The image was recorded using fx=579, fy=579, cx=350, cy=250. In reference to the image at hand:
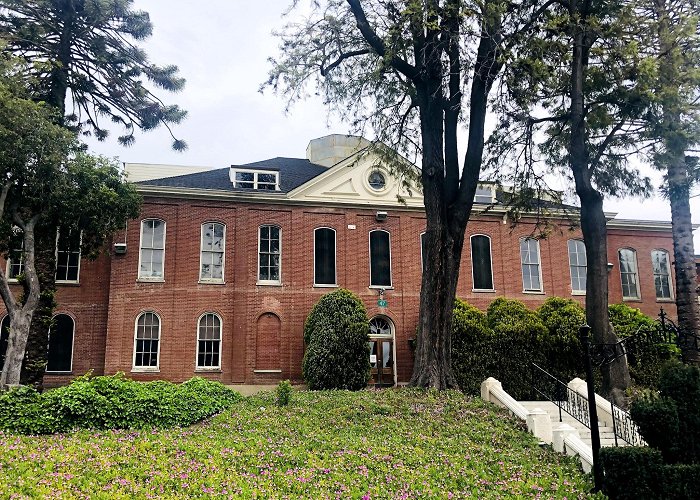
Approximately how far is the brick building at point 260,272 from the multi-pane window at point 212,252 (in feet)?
0.15

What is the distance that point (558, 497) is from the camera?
8430mm

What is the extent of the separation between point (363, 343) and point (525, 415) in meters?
8.33

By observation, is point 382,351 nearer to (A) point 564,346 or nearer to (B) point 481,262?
(B) point 481,262

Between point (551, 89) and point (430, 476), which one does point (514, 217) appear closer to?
point (551, 89)

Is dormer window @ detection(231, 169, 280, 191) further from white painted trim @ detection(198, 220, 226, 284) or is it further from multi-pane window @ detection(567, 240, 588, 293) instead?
multi-pane window @ detection(567, 240, 588, 293)

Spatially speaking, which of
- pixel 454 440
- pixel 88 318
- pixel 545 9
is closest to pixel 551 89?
pixel 545 9

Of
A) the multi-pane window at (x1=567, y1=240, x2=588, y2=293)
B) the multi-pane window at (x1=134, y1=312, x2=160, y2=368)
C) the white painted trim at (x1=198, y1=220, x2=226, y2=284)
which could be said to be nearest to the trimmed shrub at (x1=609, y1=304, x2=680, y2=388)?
the multi-pane window at (x1=567, y1=240, x2=588, y2=293)

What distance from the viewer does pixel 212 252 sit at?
22719mm

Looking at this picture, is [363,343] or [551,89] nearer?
[551,89]

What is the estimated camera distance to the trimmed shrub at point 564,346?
20.6 metres

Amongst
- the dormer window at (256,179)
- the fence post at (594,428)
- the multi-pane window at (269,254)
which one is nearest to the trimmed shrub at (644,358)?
the fence post at (594,428)

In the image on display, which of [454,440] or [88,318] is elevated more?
[88,318]

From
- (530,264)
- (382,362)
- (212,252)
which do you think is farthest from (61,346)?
(530,264)

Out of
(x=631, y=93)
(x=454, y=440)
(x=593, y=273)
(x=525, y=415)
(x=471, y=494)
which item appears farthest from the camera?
(x=593, y=273)
